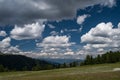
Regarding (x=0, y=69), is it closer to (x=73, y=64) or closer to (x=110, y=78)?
(x=73, y=64)

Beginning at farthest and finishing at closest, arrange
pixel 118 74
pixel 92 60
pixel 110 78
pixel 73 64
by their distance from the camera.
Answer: pixel 73 64 → pixel 92 60 → pixel 118 74 → pixel 110 78

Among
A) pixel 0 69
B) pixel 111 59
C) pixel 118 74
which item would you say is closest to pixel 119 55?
pixel 111 59

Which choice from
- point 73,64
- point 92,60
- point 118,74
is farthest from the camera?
point 73,64

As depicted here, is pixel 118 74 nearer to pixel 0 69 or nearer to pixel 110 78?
pixel 110 78

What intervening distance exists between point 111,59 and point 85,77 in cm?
13990

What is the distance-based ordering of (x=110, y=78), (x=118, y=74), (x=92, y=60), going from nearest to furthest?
(x=110, y=78) → (x=118, y=74) → (x=92, y=60)

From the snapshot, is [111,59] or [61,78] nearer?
[61,78]

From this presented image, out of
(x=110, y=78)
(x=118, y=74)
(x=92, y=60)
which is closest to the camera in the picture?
(x=110, y=78)

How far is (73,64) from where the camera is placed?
19600cm

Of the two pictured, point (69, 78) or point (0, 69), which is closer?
point (69, 78)

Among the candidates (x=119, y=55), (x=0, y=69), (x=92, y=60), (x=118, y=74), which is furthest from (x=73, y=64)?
(x=118, y=74)

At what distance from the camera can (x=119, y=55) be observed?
183 m

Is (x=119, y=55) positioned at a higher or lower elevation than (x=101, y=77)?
higher

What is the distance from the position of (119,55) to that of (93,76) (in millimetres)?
142473
